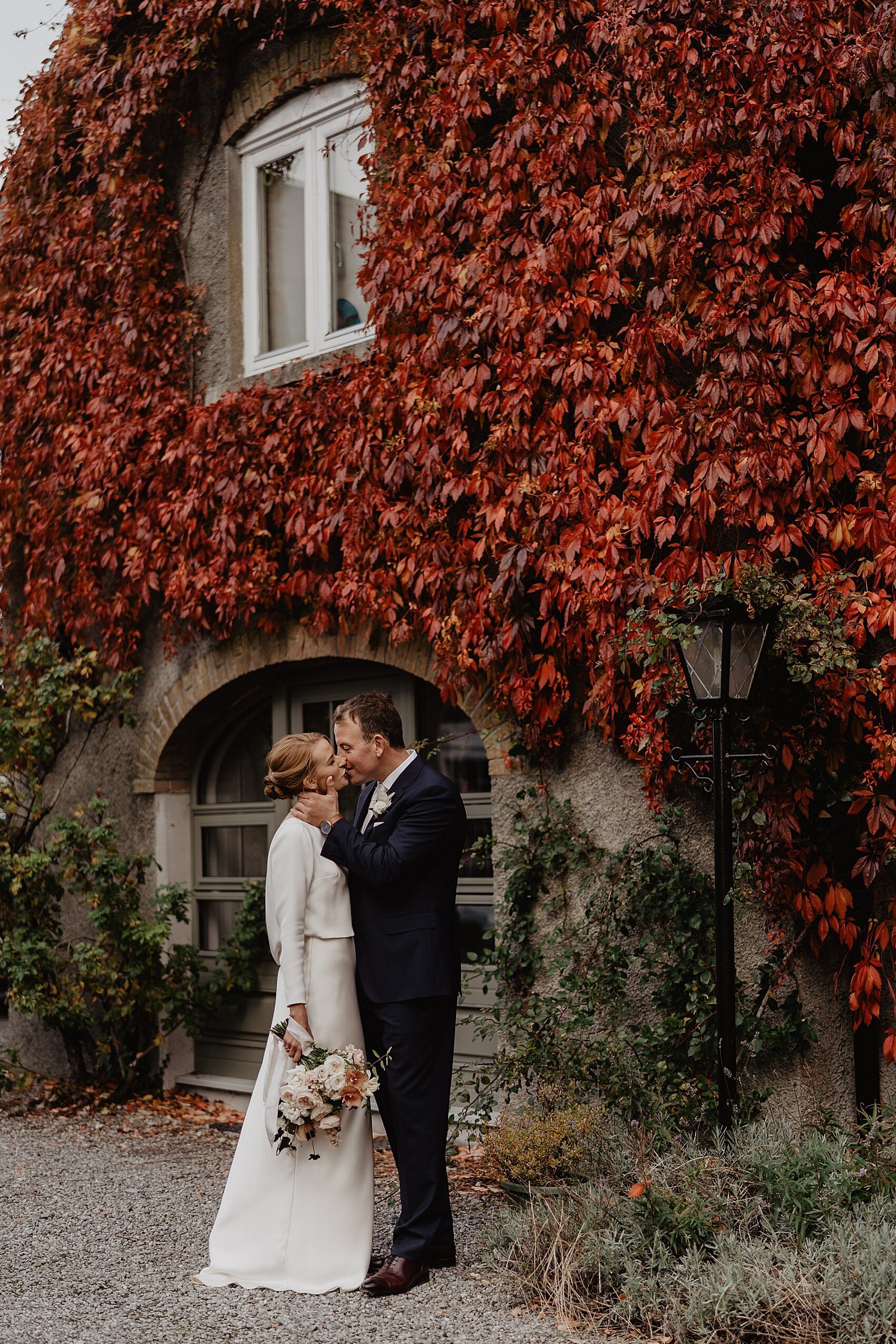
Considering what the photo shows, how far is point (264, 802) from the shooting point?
8.53 m

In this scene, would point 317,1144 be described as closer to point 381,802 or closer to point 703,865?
point 381,802

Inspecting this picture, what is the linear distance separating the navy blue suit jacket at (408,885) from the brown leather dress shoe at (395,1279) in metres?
0.88

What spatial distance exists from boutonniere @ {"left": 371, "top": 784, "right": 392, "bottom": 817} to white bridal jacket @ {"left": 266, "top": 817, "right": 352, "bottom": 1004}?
0.78 feet

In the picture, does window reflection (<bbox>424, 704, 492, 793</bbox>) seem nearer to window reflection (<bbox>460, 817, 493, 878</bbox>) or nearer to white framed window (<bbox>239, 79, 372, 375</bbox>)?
window reflection (<bbox>460, 817, 493, 878</bbox>)

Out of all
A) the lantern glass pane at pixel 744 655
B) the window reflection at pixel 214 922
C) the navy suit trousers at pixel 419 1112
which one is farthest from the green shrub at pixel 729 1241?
the window reflection at pixel 214 922

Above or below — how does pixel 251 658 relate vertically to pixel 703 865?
above

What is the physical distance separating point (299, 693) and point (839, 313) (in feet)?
13.4

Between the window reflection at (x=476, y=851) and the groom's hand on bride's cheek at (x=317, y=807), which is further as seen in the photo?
the window reflection at (x=476, y=851)

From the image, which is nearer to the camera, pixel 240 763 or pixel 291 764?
pixel 291 764

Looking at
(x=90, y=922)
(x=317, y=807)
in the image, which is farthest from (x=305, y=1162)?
(x=90, y=922)

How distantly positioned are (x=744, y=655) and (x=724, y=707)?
24cm

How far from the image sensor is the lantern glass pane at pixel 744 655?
17.1ft

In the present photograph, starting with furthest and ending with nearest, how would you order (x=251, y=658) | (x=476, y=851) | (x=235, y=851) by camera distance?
(x=235, y=851) < (x=251, y=658) < (x=476, y=851)

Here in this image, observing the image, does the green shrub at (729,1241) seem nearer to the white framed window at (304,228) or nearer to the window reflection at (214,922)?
the window reflection at (214,922)
